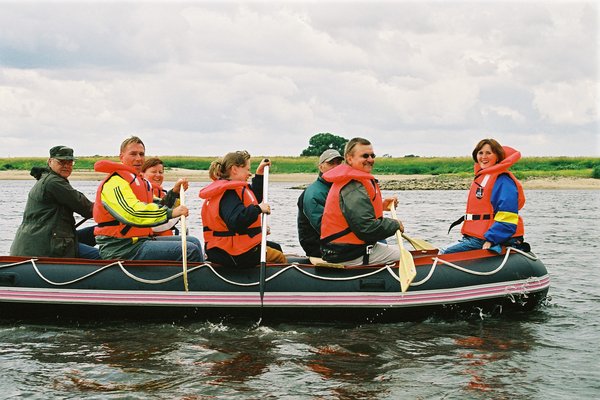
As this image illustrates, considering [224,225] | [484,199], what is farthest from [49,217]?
[484,199]

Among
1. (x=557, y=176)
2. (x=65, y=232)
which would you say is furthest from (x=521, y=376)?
(x=557, y=176)

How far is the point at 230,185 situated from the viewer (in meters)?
6.85

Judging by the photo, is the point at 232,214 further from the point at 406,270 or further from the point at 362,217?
the point at 406,270

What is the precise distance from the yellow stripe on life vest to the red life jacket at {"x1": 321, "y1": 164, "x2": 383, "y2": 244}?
4.03ft

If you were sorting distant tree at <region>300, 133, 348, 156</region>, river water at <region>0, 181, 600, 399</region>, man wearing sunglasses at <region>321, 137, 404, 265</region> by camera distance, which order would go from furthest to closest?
distant tree at <region>300, 133, 348, 156</region>, man wearing sunglasses at <region>321, 137, 404, 265</region>, river water at <region>0, 181, 600, 399</region>

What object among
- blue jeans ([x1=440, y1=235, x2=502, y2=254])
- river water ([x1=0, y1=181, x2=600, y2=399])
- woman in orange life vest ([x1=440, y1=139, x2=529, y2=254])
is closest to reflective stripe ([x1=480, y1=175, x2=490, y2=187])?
woman in orange life vest ([x1=440, y1=139, x2=529, y2=254])

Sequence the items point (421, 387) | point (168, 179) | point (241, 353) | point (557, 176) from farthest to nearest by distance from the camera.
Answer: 1. point (168, 179)
2. point (557, 176)
3. point (241, 353)
4. point (421, 387)

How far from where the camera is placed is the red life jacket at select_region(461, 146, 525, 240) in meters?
7.56

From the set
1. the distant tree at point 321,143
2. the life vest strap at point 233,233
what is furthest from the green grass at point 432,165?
the life vest strap at point 233,233

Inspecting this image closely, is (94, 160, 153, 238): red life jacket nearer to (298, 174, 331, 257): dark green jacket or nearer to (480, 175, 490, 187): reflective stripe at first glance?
(298, 174, 331, 257): dark green jacket

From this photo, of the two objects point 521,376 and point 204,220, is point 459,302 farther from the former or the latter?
point 204,220

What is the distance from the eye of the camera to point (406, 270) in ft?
22.8

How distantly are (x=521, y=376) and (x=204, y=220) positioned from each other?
125 inches

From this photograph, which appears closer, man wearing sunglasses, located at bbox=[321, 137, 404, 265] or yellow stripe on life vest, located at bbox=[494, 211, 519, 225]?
man wearing sunglasses, located at bbox=[321, 137, 404, 265]
